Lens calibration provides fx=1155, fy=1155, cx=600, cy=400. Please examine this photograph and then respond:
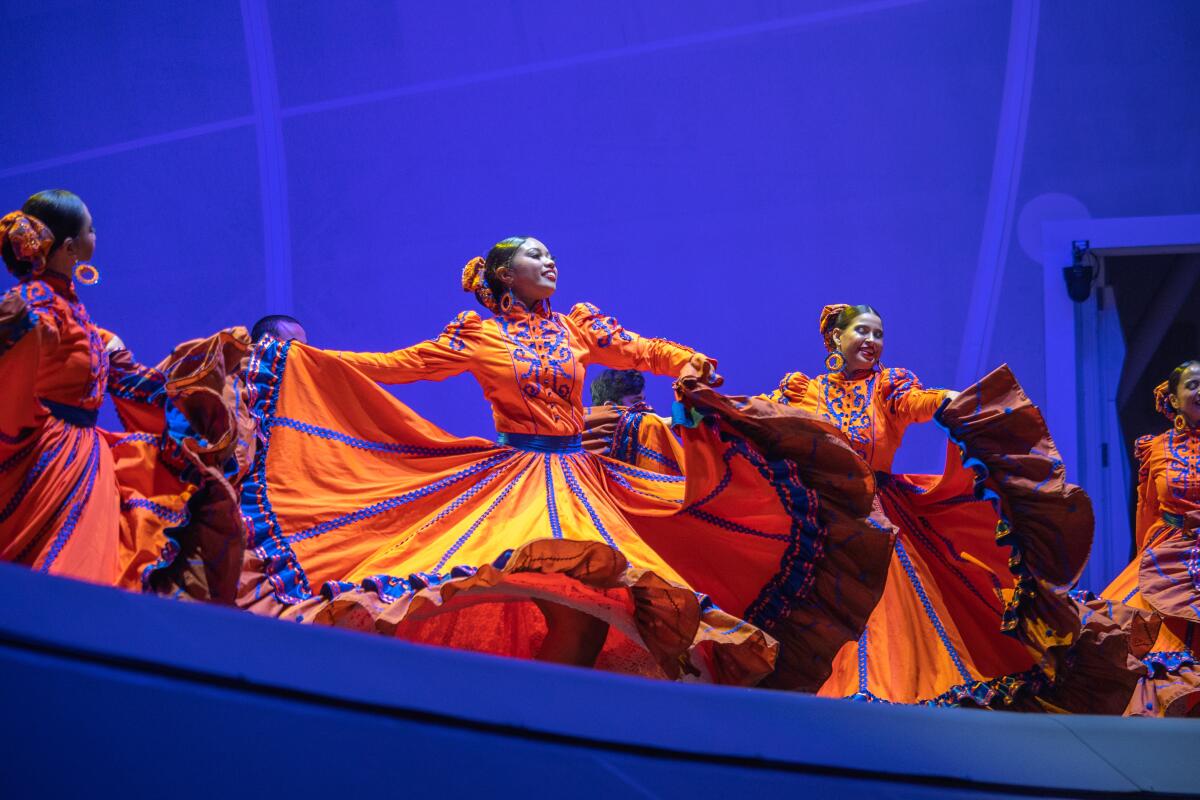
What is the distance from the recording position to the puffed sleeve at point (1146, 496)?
17.7 feet

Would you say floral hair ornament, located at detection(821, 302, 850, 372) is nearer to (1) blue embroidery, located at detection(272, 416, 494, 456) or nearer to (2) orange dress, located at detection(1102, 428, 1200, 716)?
(2) orange dress, located at detection(1102, 428, 1200, 716)

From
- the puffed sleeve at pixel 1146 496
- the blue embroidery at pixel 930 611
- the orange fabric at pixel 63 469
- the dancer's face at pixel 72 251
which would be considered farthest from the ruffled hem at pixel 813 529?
the puffed sleeve at pixel 1146 496

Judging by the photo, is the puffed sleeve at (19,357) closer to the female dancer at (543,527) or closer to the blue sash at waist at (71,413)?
the blue sash at waist at (71,413)

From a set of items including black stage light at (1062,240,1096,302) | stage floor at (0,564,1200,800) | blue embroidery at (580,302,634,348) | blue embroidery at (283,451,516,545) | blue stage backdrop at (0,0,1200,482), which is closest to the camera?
stage floor at (0,564,1200,800)

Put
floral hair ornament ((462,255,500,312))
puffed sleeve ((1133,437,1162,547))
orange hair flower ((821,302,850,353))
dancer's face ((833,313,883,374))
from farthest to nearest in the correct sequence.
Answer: puffed sleeve ((1133,437,1162,547)) → orange hair flower ((821,302,850,353)) → dancer's face ((833,313,883,374)) → floral hair ornament ((462,255,500,312))

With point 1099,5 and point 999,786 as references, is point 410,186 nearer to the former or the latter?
point 1099,5

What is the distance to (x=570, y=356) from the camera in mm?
3908

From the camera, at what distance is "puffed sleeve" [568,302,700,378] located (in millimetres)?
3916

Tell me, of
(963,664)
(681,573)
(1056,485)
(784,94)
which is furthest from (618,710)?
(784,94)

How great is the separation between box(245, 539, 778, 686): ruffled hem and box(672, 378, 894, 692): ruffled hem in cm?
23

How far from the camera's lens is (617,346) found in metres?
4.05

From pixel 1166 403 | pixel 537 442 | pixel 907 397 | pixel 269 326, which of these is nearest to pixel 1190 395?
pixel 1166 403

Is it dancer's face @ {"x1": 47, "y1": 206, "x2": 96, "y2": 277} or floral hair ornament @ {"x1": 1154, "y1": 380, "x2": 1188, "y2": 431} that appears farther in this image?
floral hair ornament @ {"x1": 1154, "y1": 380, "x2": 1188, "y2": 431}

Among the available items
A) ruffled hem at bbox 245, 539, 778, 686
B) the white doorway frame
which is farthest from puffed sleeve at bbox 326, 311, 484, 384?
the white doorway frame
